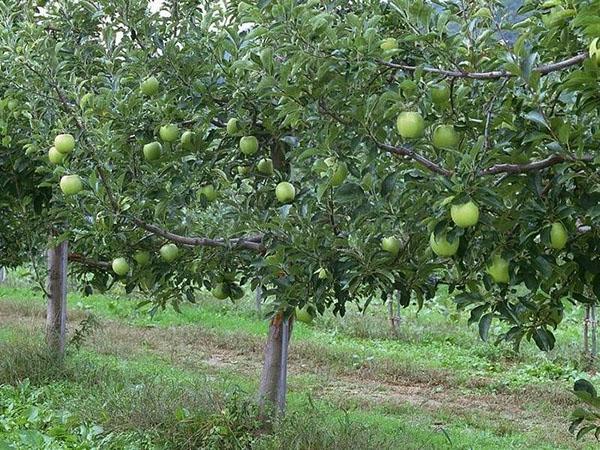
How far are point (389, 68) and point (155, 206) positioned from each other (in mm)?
1394

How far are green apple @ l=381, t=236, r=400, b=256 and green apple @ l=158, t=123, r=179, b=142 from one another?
3.77 feet

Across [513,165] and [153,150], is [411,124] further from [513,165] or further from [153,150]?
[153,150]

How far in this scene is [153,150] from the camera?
3.34 meters

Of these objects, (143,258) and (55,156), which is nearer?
(55,156)

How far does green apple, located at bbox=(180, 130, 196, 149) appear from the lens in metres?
3.36

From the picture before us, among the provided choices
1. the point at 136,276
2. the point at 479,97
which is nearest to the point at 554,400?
the point at 136,276

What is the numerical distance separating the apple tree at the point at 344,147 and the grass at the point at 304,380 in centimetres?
97

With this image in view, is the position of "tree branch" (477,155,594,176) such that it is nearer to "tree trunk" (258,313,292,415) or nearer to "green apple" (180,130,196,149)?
"green apple" (180,130,196,149)

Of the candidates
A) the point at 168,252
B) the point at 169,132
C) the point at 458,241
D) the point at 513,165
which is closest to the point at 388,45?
the point at 513,165

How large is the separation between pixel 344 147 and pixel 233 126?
966mm

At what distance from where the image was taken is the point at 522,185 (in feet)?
7.06

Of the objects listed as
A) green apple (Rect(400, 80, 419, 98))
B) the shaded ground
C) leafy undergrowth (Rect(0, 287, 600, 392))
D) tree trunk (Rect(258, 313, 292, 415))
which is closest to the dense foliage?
green apple (Rect(400, 80, 419, 98))

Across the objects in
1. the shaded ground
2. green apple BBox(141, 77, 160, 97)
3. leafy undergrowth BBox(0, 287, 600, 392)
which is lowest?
the shaded ground

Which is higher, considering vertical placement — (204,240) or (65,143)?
(65,143)
